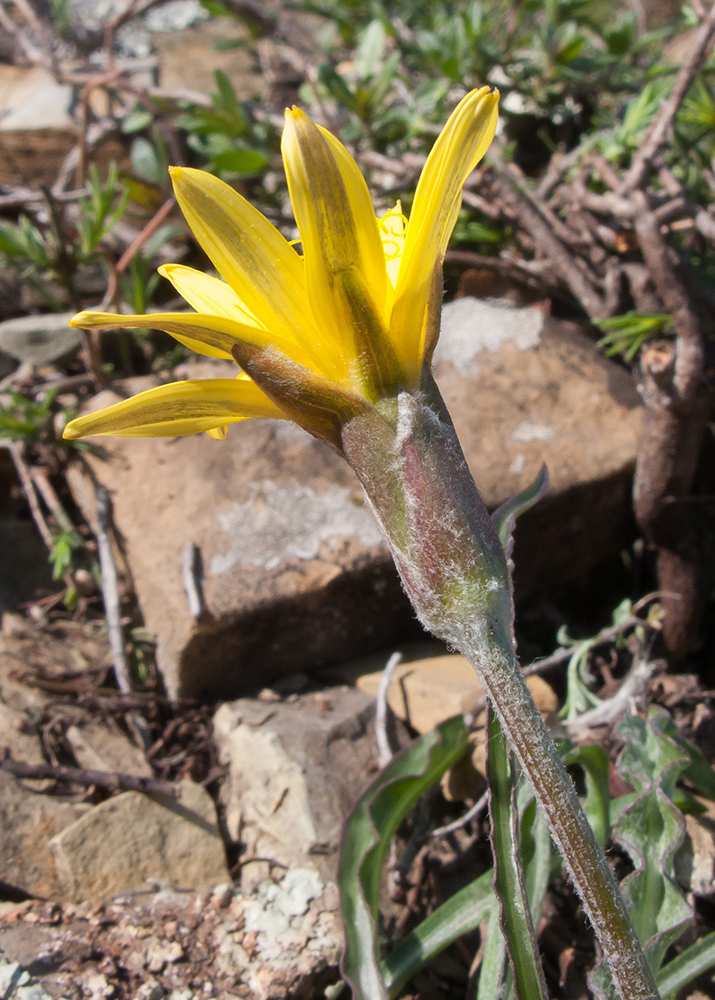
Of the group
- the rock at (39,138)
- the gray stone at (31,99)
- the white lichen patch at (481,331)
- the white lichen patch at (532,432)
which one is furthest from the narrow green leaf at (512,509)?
the gray stone at (31,99)

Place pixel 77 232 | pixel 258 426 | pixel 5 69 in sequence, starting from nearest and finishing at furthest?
pixel 258 426
pixel 77 232
pixel 5 69

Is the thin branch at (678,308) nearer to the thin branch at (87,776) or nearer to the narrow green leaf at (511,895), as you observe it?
the narrow green leaf at (511,895)

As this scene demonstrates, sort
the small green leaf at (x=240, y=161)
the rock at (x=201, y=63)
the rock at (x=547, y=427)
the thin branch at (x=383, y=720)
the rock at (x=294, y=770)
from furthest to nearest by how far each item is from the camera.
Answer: the rock at (x=201, y=63) → the small green leaf at (x=240, y=161) → the rock at (x=547, y=427) → the thin branch at (x=383, y=720) → the rock at (x=294, y=770)

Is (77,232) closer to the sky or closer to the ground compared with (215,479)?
closer to the sky

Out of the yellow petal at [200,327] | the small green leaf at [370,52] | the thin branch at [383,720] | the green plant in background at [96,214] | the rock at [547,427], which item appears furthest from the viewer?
the small green leaf at [370,52]

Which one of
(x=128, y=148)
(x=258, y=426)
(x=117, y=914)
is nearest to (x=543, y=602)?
(x=258, y=426)

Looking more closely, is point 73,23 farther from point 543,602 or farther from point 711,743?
point 711,743

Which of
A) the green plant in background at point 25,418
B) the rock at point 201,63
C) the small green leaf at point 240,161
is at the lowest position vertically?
the green plant in background at point 25,418
